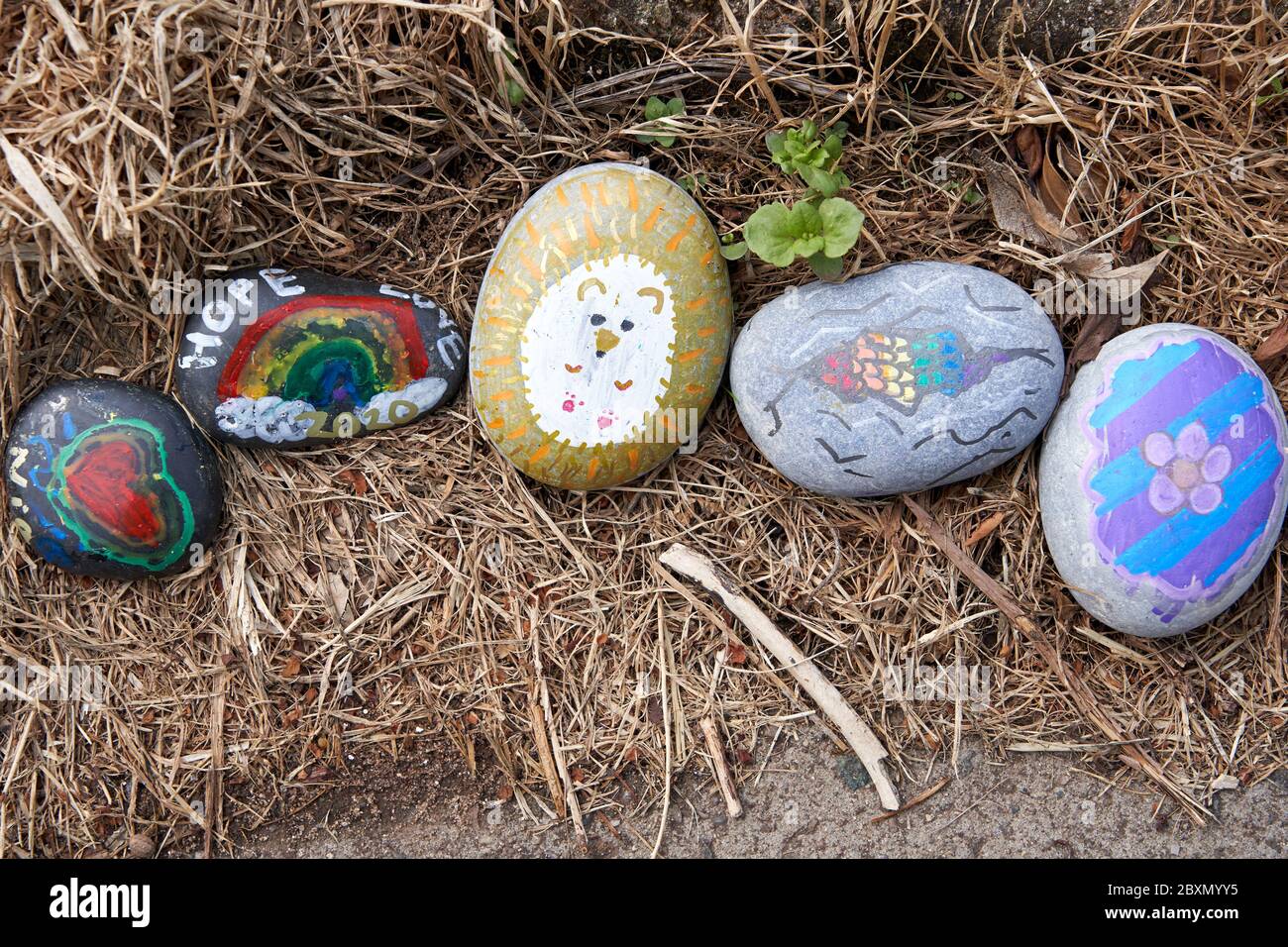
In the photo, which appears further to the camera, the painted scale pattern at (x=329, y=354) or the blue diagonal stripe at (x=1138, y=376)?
the painted scale pattern at (x=329, y=354)

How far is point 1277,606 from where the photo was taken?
6.98 ft

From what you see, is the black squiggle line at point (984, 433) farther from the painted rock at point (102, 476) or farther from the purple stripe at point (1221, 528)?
the painted rock at point (102, 476)

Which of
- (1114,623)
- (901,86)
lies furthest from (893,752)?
(901,86)

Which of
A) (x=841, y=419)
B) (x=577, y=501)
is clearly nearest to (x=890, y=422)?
(x=841, y=419)

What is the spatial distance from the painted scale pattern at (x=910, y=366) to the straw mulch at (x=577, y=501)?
225 millimetres

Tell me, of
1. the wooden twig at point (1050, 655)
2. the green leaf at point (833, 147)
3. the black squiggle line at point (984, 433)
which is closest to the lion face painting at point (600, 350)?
the green leaf at point (833, 147)

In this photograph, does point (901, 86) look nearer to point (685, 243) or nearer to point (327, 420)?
point (685, 243)

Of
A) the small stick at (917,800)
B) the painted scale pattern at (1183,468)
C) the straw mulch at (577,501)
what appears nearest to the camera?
the painted scale pattern at (1183,468)

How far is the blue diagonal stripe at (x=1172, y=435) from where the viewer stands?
76.6 inches

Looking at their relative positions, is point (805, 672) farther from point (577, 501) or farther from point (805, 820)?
point (577, 501)

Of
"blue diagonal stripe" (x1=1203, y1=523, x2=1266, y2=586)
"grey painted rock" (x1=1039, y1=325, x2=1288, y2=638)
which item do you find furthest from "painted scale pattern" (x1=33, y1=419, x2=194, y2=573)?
"blue diagonal stripe" (x1=1203, y1=523, x2=1266, y2=586)

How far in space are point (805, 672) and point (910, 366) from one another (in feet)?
2.42

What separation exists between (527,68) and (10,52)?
1.07 m

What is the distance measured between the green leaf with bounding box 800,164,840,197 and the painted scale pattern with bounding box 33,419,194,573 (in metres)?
1.56
